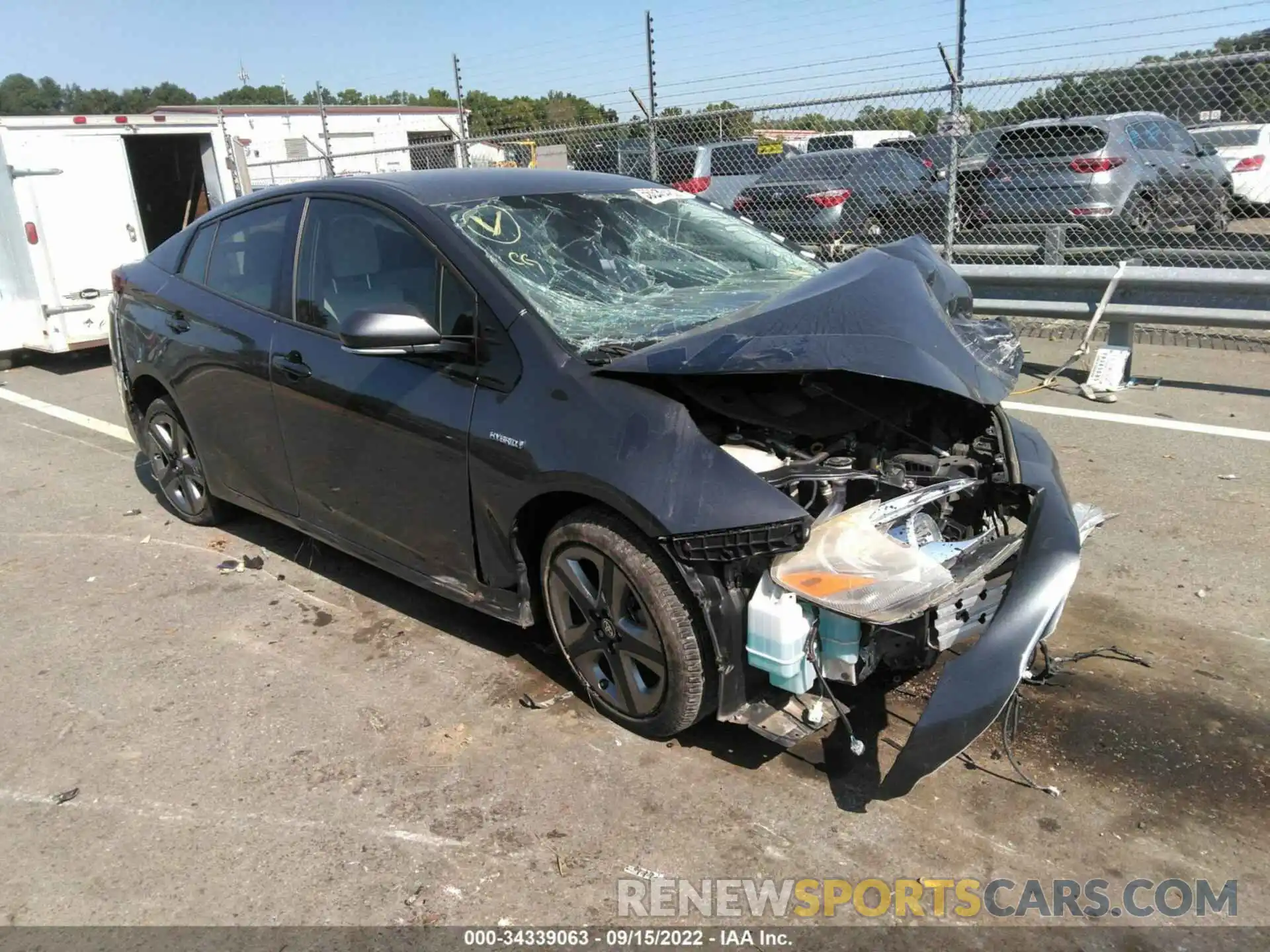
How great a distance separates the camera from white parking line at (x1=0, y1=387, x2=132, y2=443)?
7.12 metres

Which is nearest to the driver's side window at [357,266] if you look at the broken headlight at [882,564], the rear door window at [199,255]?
the rear door window at [199,255]

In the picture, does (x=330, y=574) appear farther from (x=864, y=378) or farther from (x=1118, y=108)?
(x=1118, y=108)

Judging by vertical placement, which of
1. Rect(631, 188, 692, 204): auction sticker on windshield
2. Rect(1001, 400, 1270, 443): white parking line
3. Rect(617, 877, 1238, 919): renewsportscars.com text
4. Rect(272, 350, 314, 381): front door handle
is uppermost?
Rect(631, 188, 692, 204): auction sticker on windshield

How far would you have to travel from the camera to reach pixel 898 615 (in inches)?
100

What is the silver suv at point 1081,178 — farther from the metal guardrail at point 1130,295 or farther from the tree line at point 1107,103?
the metal guardrail at point 1130,295

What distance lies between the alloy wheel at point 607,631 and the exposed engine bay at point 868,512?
0.37m

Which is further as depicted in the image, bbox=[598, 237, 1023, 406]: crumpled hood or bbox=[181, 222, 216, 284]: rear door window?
bbox=[181, 222, 216, 284]: rear door window

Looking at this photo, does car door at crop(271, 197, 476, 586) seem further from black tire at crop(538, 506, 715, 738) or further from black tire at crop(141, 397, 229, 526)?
black tire at crop(141, 397, 229, 526)

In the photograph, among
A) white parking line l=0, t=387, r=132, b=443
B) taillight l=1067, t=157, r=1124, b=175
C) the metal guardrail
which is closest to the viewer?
the metal guardrail

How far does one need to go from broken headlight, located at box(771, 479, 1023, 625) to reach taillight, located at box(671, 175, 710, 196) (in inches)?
361

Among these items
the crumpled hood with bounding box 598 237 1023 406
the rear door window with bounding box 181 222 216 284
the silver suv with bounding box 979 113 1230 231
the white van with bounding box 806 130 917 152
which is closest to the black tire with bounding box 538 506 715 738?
the crumpled hood with bounding box 598 237 1023 406

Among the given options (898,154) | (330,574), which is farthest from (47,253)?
(898,154)

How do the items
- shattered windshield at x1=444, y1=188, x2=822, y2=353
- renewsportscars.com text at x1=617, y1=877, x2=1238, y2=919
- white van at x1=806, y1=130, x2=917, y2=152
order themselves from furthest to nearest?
1. white van at x1=806, y1=130, x2=917, y2=152
2. shattered windshield at x1=444, y1=188, x2=822, y2=353
3. renewsportscars.com text at x1=617, y1=877, x2=1238, y2=919

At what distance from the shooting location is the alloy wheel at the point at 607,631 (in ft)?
9.54
